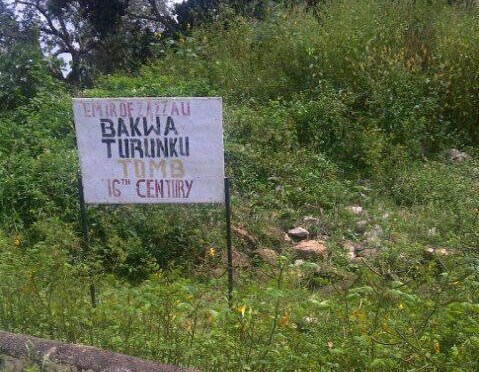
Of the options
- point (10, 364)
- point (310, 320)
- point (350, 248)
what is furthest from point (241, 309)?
point (350, 248)

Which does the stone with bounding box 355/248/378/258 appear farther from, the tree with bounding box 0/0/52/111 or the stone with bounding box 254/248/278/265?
the tree with bounding box 0/0/52/111

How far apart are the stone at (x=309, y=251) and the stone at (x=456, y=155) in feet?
Answer: 8.63

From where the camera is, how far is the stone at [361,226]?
5.83m

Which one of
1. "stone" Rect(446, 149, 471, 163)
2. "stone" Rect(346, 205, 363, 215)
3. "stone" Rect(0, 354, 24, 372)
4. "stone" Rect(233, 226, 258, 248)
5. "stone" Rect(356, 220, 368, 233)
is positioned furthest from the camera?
"stone" Rect(446, 149, 471, 163)

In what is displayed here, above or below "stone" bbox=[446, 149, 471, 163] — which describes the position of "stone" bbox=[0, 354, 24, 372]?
above

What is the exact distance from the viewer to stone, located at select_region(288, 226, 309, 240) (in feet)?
18.9

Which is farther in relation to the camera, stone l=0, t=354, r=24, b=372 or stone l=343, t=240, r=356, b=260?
stone l=343, t=240, r=356, b=260

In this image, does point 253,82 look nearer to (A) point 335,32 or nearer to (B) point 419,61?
(A) point 335,32

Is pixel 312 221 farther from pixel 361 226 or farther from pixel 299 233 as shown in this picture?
pixel 361 226

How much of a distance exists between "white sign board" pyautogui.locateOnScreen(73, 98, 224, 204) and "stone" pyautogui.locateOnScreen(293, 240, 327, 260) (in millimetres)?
1406

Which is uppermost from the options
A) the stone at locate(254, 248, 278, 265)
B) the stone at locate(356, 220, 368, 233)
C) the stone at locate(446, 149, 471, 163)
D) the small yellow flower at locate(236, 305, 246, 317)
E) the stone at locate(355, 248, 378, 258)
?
the small yellow flower at locate(236, 305, 246, 317)

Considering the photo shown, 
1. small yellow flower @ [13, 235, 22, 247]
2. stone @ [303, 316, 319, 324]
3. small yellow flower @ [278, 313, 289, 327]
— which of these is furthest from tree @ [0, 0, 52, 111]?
small yellow flower @ [278, 313, 289, 327]

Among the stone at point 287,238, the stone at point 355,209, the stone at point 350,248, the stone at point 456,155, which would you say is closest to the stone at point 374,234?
the stone at point 350,248

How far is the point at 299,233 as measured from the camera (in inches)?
227
